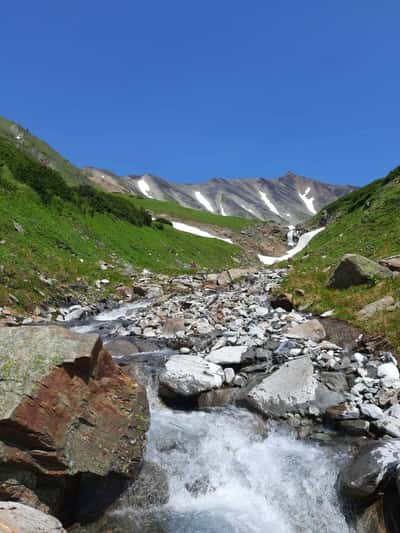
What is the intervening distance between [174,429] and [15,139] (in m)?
83.4

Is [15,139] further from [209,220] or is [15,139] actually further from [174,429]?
[174,429]

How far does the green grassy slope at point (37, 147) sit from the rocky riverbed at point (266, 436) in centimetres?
6421

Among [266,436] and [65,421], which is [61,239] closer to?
[65,421]

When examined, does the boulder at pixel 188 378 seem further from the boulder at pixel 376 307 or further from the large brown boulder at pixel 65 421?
the boulder at pixel 376 307

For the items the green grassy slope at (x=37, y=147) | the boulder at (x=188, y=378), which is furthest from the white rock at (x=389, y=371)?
the green grassy slope at (x=37, y=147)

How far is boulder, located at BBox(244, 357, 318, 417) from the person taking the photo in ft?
24.9

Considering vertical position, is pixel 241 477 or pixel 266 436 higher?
pixel 266 436

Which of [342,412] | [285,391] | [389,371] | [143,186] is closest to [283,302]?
[389,371]

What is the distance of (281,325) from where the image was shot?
11.7 metres

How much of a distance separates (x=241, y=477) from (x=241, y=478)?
2 centimetres

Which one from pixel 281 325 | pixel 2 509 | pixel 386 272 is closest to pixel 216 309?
pixel 281 325

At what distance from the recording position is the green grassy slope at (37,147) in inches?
2660

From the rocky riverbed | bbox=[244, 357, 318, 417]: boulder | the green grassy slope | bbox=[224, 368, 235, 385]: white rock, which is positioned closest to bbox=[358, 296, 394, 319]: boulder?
the rocky riverbed

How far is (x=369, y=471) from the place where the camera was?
5543mm
